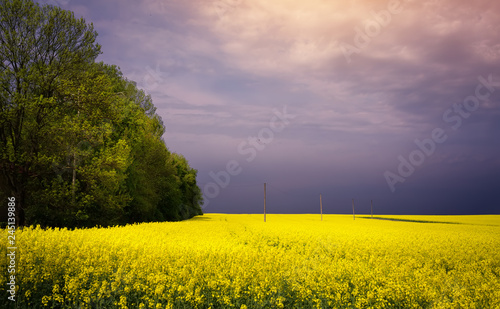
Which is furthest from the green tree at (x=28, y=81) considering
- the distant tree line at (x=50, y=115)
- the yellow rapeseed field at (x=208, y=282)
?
the yellow rapeseed field at (x=208, y=282)

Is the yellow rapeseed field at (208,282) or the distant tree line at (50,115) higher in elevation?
the distant tree line at (50,115)

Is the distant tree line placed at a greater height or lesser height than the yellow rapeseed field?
greater

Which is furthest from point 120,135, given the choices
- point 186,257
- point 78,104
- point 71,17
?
point 186,257

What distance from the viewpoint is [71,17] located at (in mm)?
18812

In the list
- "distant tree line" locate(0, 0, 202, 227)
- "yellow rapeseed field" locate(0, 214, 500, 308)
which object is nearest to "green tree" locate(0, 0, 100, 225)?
"distant tree line" locate(0, 0, 202, 227)

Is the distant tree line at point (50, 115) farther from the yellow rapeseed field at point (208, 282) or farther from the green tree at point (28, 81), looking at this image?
the yellow rapeseed field at point (208, 282)

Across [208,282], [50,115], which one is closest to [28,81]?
[50,115]

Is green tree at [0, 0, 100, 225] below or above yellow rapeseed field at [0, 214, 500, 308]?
above

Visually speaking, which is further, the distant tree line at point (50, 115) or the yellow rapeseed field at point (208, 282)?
the distant tree line at point (50, 115)

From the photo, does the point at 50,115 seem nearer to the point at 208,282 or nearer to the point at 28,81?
the point at 28,81

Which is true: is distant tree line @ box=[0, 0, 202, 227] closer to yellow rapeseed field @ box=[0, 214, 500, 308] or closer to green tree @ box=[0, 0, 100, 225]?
green tree @ box=[0, 0, 100, 225]

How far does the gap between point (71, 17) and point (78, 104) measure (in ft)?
16.5

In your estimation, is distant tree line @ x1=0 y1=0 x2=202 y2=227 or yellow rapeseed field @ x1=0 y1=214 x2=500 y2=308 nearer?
yellow rapeseed field @ x1=0 y1=214 x2=500 y2=308

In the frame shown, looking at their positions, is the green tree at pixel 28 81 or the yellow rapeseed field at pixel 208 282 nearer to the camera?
the yellow rapeseed field at pixel 208 282
